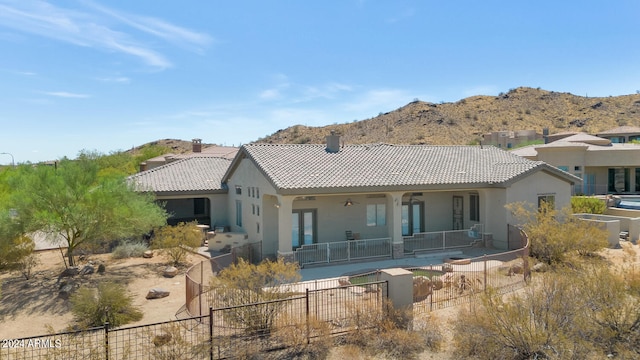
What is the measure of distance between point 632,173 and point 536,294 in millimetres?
36638

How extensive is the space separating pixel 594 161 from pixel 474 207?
20.9 meters

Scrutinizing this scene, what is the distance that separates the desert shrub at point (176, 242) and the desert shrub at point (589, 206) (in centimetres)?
2384

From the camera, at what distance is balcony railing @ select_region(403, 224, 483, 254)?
899 inches

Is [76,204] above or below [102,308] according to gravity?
above

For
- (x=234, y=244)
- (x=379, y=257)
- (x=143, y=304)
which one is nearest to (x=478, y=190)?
(x=379, y=257)

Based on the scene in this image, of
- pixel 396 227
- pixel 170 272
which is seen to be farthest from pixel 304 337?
pixel 396 227

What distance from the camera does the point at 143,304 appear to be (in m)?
16.5

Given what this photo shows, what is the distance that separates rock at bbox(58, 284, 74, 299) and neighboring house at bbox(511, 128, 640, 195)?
35596mm

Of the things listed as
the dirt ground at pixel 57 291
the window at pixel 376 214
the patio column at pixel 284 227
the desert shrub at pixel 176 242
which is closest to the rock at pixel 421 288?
the patio column at pixel 284 227

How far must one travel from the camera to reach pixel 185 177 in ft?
100

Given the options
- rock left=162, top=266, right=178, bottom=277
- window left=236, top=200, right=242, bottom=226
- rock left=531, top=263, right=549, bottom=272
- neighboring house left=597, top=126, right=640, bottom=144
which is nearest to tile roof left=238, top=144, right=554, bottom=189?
window left=236, top=200, right=242, bottom=226

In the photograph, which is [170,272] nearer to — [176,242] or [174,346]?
[176,242]

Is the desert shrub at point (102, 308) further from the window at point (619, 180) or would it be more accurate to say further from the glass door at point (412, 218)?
the window at point (619, 180)

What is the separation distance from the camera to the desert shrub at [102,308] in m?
14.0
